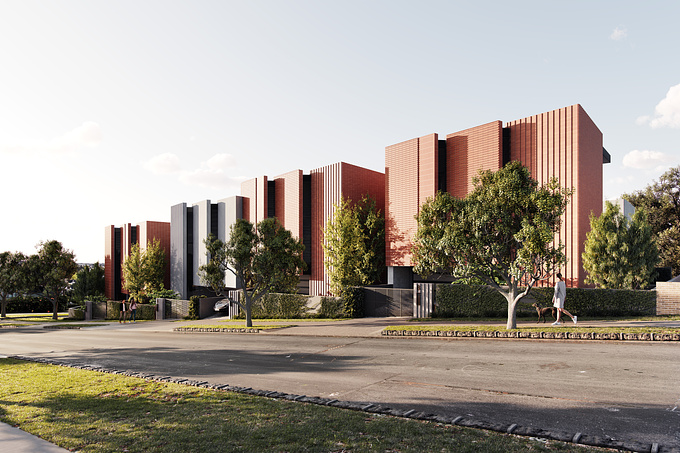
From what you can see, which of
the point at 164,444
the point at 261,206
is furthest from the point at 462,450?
the point at 261,206

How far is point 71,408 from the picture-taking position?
8.45 m

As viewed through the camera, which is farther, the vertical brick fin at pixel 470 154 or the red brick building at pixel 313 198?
the red brick building at pixel 313 198

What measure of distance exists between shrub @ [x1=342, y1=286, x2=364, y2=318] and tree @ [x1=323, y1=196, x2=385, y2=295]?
3.36 m

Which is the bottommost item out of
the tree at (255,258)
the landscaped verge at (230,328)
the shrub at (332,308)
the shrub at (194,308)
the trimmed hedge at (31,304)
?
the trimmed hedge at (31,304)

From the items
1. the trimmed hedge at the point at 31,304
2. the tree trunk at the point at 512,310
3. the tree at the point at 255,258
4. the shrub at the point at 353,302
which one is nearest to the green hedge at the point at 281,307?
the shrub at the point at 353,302

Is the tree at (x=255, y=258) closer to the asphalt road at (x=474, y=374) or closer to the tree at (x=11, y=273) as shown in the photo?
the asphalt road at (x=474, y=374)

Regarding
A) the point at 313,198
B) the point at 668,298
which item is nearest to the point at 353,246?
the point at 313,198

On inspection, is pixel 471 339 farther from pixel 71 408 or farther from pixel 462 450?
pixel 71 408

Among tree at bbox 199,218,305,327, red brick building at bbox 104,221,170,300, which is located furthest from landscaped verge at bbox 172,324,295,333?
red brick building at bbox 104,221,170,300

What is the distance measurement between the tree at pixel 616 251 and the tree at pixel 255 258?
56.1 ft

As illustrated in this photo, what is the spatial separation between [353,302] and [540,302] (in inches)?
437

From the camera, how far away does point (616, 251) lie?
23.3 meters

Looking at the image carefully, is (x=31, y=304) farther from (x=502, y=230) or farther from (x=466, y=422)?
(x=466, y=422)

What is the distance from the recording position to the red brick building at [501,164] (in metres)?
23.8
